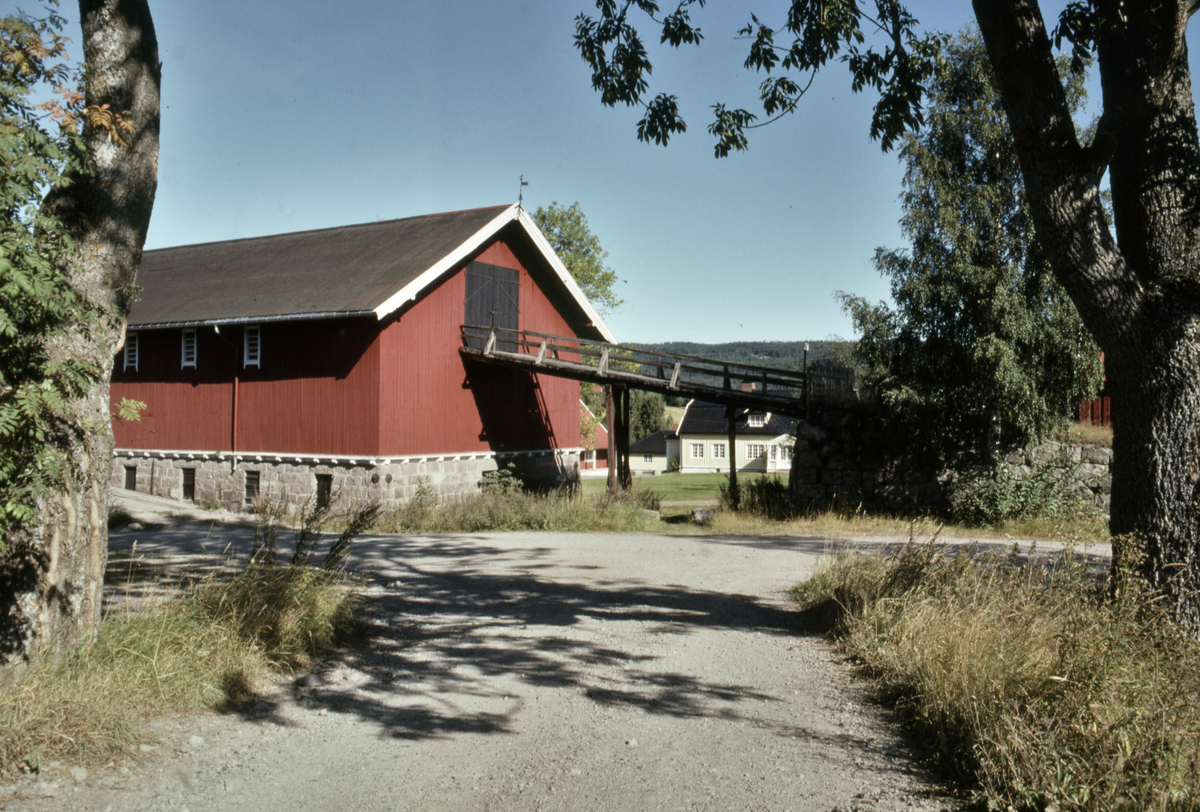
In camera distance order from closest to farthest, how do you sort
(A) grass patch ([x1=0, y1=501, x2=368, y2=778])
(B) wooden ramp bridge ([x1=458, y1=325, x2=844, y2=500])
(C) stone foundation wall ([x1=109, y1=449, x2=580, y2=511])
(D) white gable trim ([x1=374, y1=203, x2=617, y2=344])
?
(A) grass patch ([x1=0, y1=501, x2=368, y2=778]), (D) white gable trim ([x1=374, y1=203, x2=617, y2=344]), (C) stone foundation wall ([x1=109, y1=449, x2=580, y2=511]), (B) wooden ramp bridge ([x1=458, y1=325, x2=844, y2=500])

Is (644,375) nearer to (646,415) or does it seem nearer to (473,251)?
(473,251)

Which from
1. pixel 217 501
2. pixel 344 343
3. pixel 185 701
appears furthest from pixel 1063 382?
pixel 217 501

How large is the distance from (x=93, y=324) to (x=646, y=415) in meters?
81.0

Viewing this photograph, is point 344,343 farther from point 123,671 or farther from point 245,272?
point 123,671

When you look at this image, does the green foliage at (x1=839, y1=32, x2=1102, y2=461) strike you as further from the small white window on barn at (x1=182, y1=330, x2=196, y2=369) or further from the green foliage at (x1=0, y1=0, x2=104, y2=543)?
the small white window on barn at (x1=182, y1=330, x2=196, y2=369)

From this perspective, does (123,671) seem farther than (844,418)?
No

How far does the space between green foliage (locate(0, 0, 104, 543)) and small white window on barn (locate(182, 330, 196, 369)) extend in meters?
18.3

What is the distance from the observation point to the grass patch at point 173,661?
175 inches

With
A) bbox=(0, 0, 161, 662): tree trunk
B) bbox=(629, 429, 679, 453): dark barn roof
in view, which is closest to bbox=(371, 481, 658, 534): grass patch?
bbox=(0, 0, 161, 662): tree trunk

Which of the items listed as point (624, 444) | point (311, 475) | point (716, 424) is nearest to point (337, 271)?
point (311, 475)

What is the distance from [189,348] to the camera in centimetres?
2212

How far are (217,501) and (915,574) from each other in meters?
18.6

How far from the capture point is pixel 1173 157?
611cm

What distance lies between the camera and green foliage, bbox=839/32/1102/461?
1627 cm
